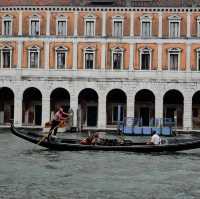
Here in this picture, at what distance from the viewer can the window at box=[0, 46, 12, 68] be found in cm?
6234

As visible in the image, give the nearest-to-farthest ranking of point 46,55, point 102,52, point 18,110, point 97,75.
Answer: point 97,75 → point 102,52 → point 18,110 → point 46,55

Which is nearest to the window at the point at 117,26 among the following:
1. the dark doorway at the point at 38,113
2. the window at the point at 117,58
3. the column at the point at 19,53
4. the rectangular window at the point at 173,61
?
the window at the point at 117,58

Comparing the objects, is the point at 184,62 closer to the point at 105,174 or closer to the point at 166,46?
the point at 166,46

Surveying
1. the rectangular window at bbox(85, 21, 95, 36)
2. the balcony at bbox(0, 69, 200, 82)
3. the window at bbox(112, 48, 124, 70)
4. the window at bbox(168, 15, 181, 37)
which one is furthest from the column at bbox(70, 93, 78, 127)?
the window at bbox(168, 15, 181, 37)

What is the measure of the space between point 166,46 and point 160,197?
38578 millimetres

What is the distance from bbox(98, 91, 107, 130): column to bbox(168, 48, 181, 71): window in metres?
7.12

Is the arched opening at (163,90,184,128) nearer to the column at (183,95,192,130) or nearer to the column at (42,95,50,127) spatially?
the column at (183,95,192,130)

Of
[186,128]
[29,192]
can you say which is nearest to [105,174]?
[29,192]

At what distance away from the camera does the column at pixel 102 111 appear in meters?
61.4

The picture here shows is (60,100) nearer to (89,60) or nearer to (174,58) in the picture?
(89,60)

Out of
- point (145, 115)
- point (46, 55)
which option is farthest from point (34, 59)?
point (145, 115)

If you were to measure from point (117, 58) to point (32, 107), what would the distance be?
408 inches

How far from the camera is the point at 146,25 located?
61.7 m

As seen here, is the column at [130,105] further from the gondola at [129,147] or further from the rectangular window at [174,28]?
the gondola at [129,147]
